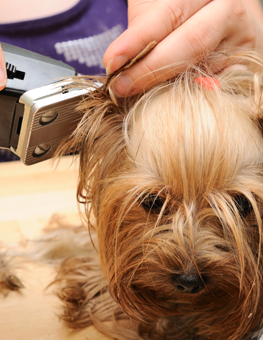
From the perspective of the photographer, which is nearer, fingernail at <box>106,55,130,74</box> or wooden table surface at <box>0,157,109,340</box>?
fingernail at <box>106,55,130,74</box>

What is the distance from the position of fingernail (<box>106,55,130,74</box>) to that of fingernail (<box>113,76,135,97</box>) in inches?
0.8

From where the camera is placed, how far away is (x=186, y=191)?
0.61 metres

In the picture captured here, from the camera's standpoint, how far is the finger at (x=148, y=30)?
2.00 ft

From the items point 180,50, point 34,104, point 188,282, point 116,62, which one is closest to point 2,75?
point 34,104

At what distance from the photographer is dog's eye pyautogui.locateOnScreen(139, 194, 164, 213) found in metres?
0.65

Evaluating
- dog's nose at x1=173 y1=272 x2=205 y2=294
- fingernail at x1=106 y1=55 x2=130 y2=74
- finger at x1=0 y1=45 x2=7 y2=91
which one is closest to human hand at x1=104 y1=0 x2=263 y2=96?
fingernail at x1=106 y1=55 x2=130 y2=74

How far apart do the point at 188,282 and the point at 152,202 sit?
0.45 feet

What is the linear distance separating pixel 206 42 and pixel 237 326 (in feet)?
1.61

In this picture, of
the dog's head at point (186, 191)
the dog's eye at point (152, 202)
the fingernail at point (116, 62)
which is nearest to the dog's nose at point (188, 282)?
the dog's head at point (186, 191)

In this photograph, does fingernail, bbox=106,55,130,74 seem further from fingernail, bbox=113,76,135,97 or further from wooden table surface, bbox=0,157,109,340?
wooden table surface, bbox=0,157,109,340

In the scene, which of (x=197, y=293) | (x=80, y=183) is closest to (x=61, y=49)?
(x=80, y=183)

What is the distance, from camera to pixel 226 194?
0.61m

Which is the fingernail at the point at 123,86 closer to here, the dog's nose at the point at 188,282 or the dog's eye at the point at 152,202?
the dog's eye at the point at 152,202

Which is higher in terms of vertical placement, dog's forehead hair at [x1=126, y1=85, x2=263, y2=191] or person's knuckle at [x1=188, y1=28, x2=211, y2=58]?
person's knuckle at [x1=188, y1=28, x2=211, y2=58]
